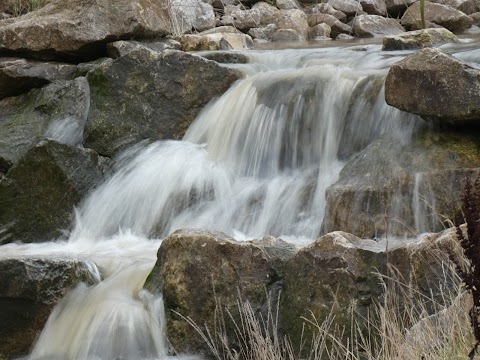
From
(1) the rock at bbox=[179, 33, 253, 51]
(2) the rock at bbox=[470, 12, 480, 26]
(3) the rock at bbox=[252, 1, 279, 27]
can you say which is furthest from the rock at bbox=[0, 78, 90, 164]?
(2) the rock at bbox=[470, 12, 480, 26]

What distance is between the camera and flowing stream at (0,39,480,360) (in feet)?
20.2

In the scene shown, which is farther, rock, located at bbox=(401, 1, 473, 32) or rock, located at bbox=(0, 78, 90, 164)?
rock, located at bbox=(401, 1, 473, 32)

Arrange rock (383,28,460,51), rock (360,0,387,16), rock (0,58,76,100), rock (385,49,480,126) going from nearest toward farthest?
rock (385,49,480,126) → rock (0,58,76,100) → rock (383,28,460,51) → rock (360,0,387,16)

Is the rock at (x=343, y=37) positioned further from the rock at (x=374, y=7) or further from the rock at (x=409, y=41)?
the rock at (x=409, y=41)

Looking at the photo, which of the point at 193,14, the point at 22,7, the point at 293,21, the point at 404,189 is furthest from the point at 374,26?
the point at 404,189

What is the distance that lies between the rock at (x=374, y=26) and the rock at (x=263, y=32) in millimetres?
1572

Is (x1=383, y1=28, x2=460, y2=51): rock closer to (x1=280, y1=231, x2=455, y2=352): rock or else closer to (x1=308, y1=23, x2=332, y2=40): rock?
(x1=280, y1=231, x2=455, y2=352): rock

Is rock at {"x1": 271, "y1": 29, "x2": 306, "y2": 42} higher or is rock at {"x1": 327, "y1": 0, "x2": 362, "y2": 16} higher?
rock at {"x1": 327, "y1": 0, "x2": 362, "y2": 16}

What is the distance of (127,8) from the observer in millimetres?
9094

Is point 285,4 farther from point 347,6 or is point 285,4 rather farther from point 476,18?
point 476,18

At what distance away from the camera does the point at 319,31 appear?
15250 mm

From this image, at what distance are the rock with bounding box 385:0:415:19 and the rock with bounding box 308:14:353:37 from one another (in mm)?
1602

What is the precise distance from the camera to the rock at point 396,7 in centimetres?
1672

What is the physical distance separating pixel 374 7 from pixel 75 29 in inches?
364
